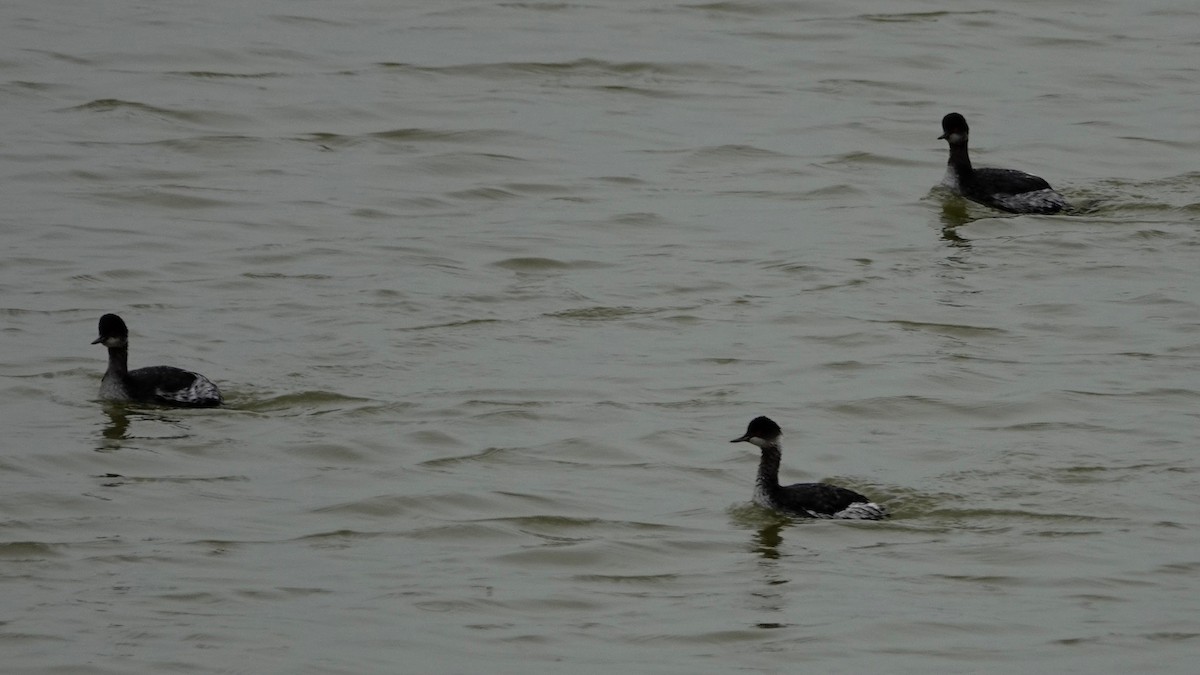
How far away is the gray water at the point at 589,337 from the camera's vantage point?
10.9 meters

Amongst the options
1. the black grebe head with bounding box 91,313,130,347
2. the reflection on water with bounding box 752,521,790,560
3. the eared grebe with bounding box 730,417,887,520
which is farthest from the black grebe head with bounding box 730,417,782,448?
the black grebe head with bounding box 91,313,130,347

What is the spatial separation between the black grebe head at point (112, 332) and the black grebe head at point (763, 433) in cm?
477

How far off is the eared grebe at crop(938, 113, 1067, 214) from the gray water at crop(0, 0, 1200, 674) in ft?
0.67

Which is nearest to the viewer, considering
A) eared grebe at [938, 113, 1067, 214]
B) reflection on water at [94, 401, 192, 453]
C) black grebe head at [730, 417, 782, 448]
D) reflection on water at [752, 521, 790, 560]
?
reflection on water at [752, 521, 790, 560]

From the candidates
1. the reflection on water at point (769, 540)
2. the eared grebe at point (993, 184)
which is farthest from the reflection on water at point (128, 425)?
the eared grebe at point (993, 184)

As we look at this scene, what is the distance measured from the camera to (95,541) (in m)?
11.7

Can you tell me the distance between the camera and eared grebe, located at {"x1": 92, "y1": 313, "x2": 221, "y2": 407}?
14516mm

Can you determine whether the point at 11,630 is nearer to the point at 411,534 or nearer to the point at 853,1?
the point at 411,534

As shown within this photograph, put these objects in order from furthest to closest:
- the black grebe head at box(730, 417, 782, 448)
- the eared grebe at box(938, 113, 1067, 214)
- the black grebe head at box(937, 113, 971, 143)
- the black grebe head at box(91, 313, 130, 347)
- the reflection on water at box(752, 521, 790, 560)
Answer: the black grebe head at box(937, 113, 971, 143), the eared grebe at box(938, 113, 1067, 214), the black grebe head at box(91, 313, 130, 347), the black grebe head at box(730, 417, 782, 448), the reflection on water at box(752, 521, 790, 560)

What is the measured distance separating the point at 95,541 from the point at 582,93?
47.7ft

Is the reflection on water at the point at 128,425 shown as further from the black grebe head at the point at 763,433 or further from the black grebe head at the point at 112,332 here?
the black grebe head at the point at 763,433

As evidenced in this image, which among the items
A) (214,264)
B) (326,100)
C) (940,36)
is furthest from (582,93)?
(214,264)

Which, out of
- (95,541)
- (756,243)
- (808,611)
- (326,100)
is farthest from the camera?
(326,100)

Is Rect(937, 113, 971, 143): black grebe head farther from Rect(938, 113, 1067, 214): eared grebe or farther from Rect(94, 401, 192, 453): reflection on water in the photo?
Rect(94, 401, 192, 453): reflection on water
